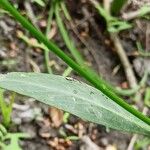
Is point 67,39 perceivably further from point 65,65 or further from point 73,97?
point 73,97

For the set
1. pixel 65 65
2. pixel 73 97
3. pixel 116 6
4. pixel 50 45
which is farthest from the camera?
pixel 116 6

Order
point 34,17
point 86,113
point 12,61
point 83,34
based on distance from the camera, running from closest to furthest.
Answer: point 86,113 < point 12,61 < point 34,17 < point 83,34

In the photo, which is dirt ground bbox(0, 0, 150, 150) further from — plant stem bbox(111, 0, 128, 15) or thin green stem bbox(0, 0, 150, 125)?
thin green stem bbox(0, 0, 150, 125)

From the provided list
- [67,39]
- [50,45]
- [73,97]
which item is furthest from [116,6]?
[50,45]

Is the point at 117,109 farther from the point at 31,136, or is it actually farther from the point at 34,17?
the point at 34,17

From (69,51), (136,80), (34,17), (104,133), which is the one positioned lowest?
(104,133)

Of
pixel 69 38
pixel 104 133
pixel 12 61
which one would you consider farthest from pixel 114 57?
pixel 12 61

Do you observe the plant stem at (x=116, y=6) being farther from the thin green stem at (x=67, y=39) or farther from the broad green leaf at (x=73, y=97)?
the broad green leaf at (x=73, y=97)
